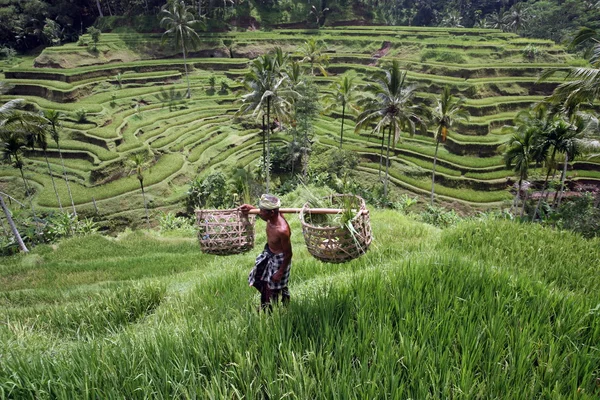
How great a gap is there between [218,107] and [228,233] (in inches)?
1474

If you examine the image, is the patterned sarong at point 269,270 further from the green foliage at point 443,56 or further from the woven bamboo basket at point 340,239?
the green foliage at point 443,56

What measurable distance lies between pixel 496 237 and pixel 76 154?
32216mm

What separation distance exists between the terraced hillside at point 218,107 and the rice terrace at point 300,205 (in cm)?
26

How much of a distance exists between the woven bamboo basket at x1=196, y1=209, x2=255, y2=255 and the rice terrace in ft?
0.11

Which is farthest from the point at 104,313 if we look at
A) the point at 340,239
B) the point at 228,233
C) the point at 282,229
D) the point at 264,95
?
the point at 264,95

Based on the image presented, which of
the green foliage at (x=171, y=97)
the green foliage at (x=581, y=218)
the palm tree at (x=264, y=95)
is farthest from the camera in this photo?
the green foliage at (x=171, y=97)

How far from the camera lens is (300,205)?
7.62m

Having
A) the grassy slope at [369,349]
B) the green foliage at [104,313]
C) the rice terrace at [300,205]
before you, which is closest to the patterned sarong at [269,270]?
the rice terrace at [300,205]

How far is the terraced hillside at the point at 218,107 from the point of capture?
26297mm

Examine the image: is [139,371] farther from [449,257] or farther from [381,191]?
[381,191]

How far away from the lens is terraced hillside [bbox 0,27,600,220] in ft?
86.3

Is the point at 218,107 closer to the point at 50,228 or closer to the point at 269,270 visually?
the point at 50,228

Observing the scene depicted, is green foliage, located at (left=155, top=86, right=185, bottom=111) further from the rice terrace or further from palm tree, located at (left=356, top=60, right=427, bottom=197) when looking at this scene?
palm tree, located at (left=356, top=60, right=427, bottom=197)

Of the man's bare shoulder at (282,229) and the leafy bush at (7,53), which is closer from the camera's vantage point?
the man's bare shoulder at (282,229)
